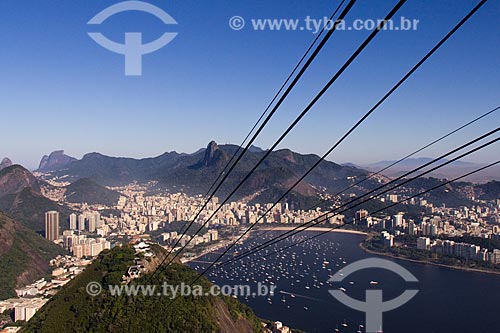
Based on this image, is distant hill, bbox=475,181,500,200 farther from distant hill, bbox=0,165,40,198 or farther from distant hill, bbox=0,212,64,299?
distant hill, bbox=0,165,40,198

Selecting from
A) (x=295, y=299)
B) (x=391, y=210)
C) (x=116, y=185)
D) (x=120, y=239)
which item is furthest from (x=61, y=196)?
(x=295, y=299)

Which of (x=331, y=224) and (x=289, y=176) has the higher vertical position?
(x=289, y=176)

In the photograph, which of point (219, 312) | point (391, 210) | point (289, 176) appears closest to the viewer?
point (219, 312)

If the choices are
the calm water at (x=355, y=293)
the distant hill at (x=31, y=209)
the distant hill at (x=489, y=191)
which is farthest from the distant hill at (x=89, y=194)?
the distant hill at (x=489, y=191)

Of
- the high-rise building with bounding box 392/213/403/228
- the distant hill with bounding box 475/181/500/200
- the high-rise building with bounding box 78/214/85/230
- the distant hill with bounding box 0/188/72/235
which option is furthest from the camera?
the distant hill with bounding box 475/181/500/200

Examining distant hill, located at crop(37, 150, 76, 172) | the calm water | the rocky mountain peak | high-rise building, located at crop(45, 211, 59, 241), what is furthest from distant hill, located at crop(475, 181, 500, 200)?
distant hill, located at crop(37, 150, 76, 172)

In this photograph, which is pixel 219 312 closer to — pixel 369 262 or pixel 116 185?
pixel 369 262
